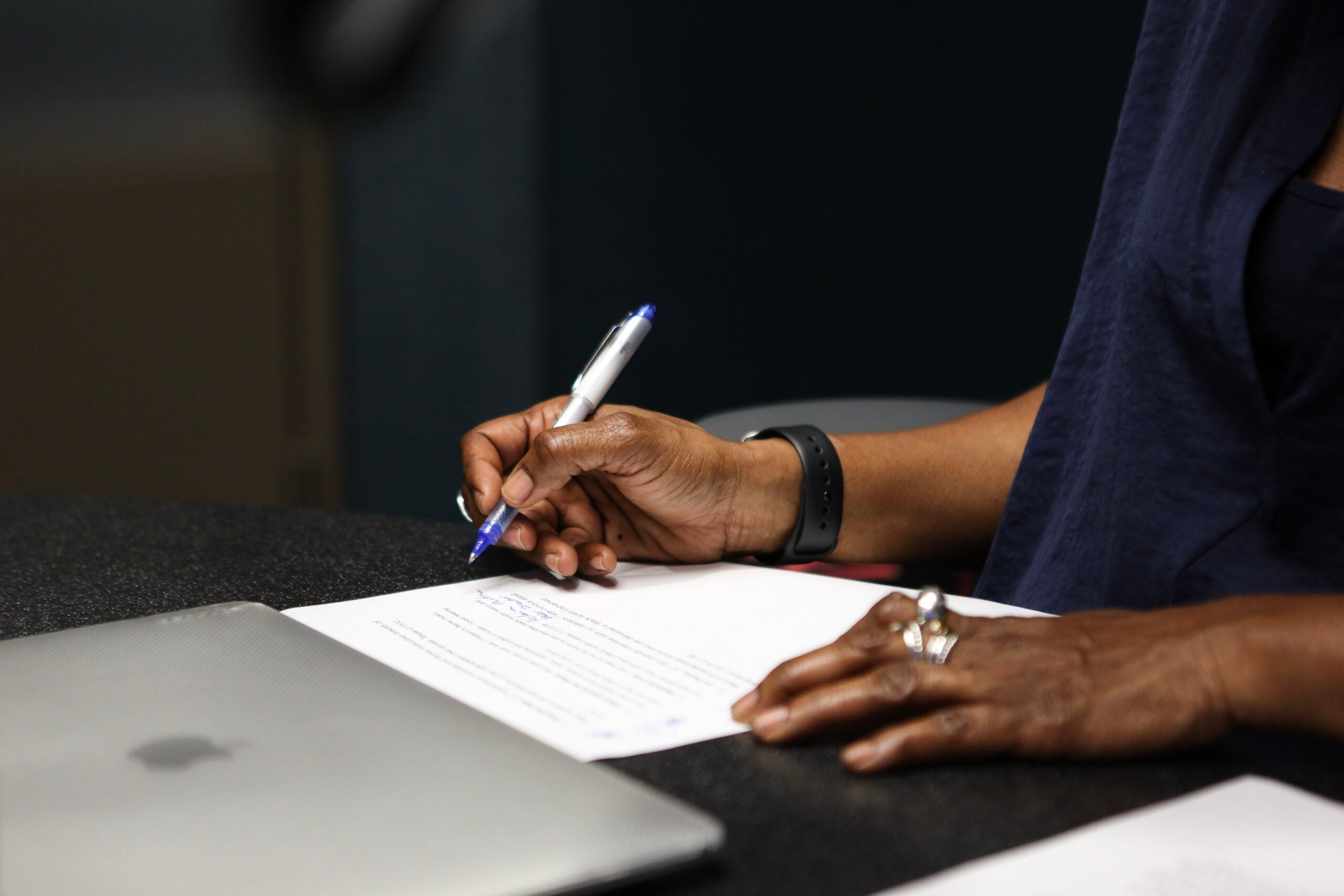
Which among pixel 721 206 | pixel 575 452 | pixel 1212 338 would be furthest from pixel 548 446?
pixel 721 206

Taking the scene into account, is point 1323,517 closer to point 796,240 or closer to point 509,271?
point 796,240

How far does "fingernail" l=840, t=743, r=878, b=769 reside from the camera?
0.41m

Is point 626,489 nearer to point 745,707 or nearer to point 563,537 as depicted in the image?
point 563,537

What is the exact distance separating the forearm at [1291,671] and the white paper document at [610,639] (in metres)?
0.17

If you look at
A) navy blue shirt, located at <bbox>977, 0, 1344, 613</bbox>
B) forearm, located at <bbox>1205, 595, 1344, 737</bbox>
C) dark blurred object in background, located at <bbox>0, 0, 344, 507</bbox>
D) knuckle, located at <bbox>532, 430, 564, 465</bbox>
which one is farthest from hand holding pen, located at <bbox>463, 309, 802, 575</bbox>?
dark blurred object in background, located at <bbox>0, 0, 344, 507</bbox>

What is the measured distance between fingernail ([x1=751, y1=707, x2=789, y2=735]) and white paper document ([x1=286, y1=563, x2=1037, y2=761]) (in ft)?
0.05

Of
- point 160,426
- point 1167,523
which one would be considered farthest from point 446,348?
point 1167,523

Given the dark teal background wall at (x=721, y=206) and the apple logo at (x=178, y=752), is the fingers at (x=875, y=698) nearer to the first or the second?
the apple logo at (x=178, y=752)

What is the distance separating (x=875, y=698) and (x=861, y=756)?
0.09 feet

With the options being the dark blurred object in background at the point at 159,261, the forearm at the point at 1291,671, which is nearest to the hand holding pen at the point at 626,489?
the forearm at the point at 1291,671

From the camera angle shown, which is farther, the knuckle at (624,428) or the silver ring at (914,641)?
the knuckle at (624,428)

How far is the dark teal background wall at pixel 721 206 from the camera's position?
2102mm
